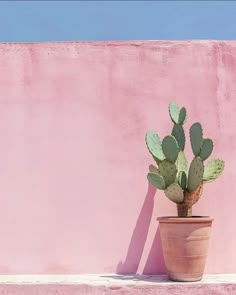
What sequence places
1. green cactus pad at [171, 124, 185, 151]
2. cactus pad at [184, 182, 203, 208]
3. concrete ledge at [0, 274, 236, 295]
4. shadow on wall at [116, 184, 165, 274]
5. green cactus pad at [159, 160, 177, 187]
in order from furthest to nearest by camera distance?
shadow on wall at [116, 184, 165, 274] → green cactus pad at [171, 124, 185, 151] → cactus pad at [184, 182, 203, 208] → green cactus pad at [159, 160, 177, 187] → concrete ledge at [0, 274, 236, 295]

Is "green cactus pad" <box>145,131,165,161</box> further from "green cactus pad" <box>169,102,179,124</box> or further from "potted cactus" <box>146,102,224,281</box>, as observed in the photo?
"green cactus pad" <box>169,102,179,124</box>

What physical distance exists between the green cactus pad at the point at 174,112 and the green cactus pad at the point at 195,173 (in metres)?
0.45

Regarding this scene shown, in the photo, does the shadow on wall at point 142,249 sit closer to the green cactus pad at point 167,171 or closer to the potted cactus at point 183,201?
the potted cactus at point 183,201

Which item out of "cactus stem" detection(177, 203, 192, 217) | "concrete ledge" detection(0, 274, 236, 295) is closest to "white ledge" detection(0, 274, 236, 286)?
"concrete ledge" detection(0, 274, 236, 295)

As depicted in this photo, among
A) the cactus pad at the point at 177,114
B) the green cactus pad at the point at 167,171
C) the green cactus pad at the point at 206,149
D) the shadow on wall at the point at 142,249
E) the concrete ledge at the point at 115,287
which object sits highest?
the cactus pad at the point at 177,114

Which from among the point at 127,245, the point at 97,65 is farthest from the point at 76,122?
the point at 127,245

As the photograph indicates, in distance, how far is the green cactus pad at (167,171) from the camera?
12.8 ft

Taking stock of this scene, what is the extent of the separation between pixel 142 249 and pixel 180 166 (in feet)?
2.67

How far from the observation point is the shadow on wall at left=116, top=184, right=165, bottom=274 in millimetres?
4305

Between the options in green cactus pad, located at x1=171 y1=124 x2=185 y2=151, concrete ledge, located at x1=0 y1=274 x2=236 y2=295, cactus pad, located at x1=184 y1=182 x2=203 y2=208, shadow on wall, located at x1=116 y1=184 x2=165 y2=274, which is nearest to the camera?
concrete ledge, located at x1=0 y1=274 x2=236 y2=295

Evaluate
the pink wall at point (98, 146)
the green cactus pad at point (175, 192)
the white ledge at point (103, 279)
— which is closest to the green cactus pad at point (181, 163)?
A: the green cactus pad at point (175, 192)

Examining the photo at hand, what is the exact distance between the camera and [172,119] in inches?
164

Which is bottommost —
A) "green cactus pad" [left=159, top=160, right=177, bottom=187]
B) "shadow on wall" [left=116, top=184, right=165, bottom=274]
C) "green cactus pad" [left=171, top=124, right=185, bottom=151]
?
"shadow on wall" [left=116, top=184, right=165, bottom=274]

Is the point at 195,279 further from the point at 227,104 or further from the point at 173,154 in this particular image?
the point at 227,104
